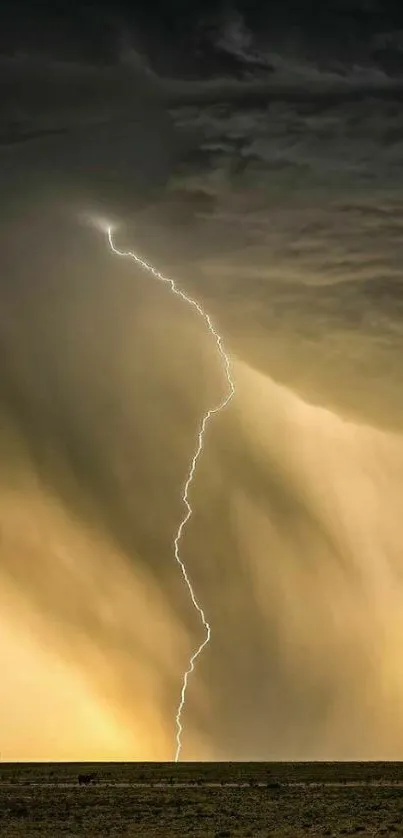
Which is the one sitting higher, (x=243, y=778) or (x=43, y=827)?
(x=243, y=778)

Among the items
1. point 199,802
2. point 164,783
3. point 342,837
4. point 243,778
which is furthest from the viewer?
point 243,778

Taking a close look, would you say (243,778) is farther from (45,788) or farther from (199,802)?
(199,802)

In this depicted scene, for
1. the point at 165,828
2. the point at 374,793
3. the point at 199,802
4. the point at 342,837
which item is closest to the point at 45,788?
the point at 199,802

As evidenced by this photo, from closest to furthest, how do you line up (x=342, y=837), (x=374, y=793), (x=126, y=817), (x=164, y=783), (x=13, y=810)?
1. (x=342, y=837)
2. (x=126, y=817)
3. (x=13, y=810)
4. (x=374, y=793)
5. (x=164, y=783)

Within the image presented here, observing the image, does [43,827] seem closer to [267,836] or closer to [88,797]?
[267,836]

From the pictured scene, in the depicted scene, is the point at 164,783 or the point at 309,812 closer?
the point at 309,812

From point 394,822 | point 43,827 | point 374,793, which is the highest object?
point 374,793
